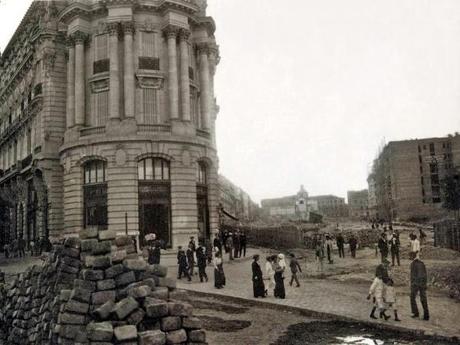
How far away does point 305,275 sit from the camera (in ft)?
78.2

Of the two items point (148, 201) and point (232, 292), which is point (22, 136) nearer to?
point (148, 201)

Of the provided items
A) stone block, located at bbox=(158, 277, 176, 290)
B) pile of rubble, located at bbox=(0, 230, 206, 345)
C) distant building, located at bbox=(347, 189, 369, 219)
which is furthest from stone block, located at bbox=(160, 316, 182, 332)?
distant building, located at bbox=(347, 189, 369, 219)

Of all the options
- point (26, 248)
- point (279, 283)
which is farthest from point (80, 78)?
point (279, 283)

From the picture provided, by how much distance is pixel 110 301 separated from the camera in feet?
31.8

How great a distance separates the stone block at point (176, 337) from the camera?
9719 millimetres

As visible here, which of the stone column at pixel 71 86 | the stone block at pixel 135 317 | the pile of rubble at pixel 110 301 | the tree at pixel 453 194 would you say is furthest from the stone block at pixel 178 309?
the tree at pixel 453 194

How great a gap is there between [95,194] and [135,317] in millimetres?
22113

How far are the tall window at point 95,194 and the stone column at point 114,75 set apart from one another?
3.53 m

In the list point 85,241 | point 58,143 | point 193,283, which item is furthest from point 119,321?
point 58,143

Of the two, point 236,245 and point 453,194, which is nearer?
point 236,245

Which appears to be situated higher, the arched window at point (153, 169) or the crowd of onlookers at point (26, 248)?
the arched window at point (153, 169)

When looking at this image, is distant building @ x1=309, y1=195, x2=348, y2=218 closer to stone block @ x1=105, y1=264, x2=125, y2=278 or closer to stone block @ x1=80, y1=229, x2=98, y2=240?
stone block @ x1=80, y1=229, x2=98, y2=240

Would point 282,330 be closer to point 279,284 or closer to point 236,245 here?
point 279,284

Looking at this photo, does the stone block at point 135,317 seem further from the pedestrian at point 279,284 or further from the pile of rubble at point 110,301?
the pedestrian at point 279,284
